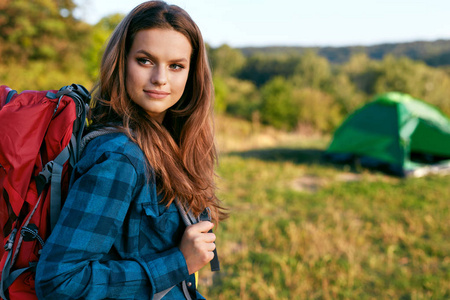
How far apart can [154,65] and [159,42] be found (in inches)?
2.8

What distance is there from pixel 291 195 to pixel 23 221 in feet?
16.4

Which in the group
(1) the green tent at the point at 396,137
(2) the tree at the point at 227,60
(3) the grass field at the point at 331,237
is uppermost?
(2) the tree at the point at 227,60

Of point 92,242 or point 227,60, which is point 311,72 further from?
point 92,242

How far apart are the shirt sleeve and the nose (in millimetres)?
279

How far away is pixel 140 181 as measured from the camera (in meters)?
1.00

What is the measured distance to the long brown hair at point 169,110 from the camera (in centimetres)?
109

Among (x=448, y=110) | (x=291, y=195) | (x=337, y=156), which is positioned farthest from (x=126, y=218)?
(x=448, y=110)

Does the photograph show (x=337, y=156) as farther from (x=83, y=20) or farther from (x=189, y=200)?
(x=83, y=20)

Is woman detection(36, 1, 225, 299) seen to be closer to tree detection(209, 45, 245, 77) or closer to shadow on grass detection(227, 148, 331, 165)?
shadow on grass detection(227, 148, 331, 165)

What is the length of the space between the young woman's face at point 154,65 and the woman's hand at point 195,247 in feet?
1.29

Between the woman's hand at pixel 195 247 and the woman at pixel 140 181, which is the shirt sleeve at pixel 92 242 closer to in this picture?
the woman at pixel 140 181

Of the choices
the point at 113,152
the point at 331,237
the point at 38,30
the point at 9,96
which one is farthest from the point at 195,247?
the point at 38,30

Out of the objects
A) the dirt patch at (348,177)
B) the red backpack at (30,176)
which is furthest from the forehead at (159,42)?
the dirt patch at (348,177)

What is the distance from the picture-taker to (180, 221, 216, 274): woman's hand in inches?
42.7
